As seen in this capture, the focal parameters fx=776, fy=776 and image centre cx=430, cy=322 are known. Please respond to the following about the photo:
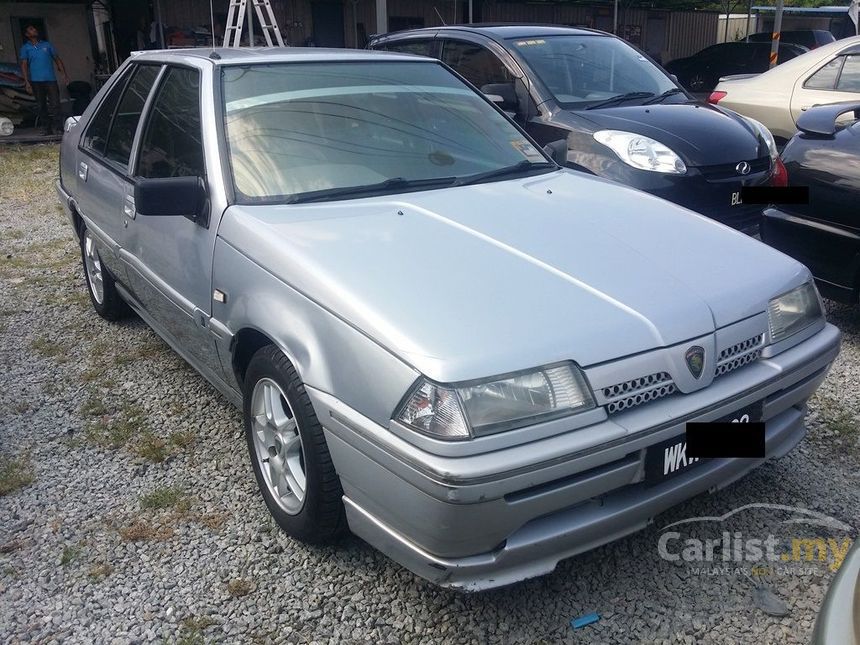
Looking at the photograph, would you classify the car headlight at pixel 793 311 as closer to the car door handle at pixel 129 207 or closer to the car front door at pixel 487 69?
the car door handle at pixel 129 207

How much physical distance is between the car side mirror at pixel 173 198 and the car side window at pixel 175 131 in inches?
6.7

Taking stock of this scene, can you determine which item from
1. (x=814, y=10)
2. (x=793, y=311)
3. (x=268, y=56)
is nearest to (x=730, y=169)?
(x=793, y=311)

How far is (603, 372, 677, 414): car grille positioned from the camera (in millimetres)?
2045

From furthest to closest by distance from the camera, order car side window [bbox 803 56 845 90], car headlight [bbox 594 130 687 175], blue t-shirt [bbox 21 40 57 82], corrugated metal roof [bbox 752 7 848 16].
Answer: corrugated metal roof [bbox 752 7 848 16], blue t-shirt [bbox 21 40 57 82], car side window [bbox 803 56 845 90], car headlight [bbox 594 130 687 175]

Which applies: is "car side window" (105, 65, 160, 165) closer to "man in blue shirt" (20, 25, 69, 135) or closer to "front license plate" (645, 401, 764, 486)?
"front license plate" (645, 401, 764, 486)

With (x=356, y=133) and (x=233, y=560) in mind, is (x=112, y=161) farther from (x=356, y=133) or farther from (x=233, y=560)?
(x=233, y=560)

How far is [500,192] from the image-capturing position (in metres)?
3.01

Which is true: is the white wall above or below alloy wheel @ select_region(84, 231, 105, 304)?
above

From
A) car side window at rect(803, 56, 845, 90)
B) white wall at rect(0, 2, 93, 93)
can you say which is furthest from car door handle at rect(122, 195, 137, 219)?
white wall at rect(0, 2, 93, 93)

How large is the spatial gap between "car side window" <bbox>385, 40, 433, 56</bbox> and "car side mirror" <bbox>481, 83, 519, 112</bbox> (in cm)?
108

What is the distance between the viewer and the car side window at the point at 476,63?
5.52 metres

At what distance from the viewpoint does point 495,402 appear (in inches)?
76.7

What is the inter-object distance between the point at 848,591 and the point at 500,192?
6.28 ft

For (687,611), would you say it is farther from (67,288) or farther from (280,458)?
(67,288)
